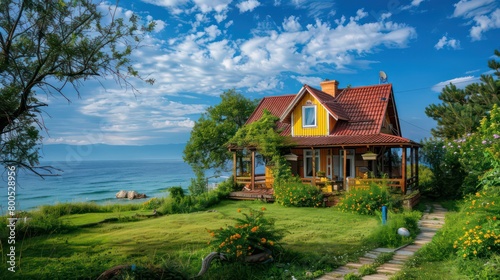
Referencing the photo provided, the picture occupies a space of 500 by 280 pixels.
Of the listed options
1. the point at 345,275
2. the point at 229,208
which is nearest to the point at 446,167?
the point at 229,208

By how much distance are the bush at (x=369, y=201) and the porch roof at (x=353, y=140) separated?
8.28ft

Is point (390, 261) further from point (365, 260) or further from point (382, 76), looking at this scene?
point (382, 76)

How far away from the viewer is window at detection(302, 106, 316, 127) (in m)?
20.2

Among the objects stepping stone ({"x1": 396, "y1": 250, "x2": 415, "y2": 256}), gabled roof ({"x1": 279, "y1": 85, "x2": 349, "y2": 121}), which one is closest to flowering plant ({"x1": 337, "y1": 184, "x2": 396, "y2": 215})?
stepping stone ({"x1": 396, "y1": 250, "x2": 415, "y2": 256})

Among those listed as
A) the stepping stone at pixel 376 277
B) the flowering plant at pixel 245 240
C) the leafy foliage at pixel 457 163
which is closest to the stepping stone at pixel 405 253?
the stepping stone at pixel 376 277

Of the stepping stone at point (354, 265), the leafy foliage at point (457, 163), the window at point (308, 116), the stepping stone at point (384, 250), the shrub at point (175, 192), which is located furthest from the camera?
the window at point (308, 116)

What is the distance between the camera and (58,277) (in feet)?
20.6

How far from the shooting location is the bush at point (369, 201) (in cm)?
1380

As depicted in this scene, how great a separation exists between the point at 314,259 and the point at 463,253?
9.16ft

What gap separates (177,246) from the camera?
919cm

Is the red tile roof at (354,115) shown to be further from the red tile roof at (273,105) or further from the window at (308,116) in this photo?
the window at (308,116)

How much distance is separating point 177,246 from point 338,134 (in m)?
12.6

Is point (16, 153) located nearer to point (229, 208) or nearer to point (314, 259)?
point (314, 259)

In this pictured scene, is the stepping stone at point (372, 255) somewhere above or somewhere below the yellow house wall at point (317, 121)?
below
